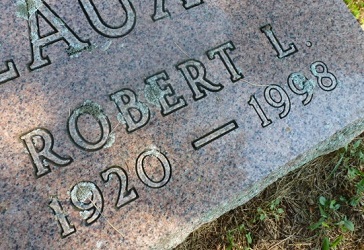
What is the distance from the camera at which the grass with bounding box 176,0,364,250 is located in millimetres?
2369

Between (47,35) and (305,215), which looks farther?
(305,215)

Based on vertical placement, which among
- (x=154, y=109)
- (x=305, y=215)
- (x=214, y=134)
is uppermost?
(x=154, y=109)

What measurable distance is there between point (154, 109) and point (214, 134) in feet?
0.85

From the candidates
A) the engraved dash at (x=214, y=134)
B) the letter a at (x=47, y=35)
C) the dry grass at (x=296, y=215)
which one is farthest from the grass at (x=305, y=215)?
the letter a at (x=47, y=35)

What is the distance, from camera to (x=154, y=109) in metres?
1.82

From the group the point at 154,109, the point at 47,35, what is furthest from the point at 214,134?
the point at 47,35

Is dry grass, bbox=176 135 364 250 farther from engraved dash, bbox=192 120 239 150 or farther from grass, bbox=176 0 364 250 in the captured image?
engraved dash, bbox=192 120 239 150

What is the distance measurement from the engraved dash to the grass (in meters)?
0.70

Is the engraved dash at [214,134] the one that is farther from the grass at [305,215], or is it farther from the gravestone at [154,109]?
the grass at [305,215]

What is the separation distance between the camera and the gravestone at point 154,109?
1.65 m

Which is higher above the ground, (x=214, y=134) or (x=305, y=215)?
(x=214, y=134)

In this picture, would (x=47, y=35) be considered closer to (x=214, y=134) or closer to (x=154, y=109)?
(x=154, y=109)

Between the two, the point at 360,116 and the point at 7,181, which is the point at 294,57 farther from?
the point at 7,181

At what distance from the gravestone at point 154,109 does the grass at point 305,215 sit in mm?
484
